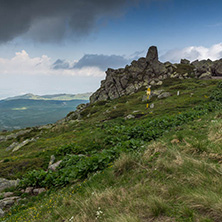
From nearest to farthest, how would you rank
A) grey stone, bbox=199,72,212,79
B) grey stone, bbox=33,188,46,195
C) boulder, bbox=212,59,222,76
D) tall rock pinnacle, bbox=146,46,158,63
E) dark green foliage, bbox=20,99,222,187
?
dark green foliage, bbox=20,99,222,187 → grey stone, bbox=33,188,46,195 → grey stone, bbox=199,72,212,79 → boulder, bbox=212,59,222,76 → tall rock pinnacle, bbox=146,46,158,63

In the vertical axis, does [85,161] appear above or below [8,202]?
above

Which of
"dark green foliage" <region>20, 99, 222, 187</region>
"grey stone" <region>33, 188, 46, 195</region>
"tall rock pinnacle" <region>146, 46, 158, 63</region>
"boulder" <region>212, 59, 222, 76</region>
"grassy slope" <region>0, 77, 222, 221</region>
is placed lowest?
"grey stone" <region>33, 188, 46, 195</region>

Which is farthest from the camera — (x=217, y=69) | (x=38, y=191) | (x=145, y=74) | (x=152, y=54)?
(x=152, y=54)

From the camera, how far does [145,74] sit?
9806 cm

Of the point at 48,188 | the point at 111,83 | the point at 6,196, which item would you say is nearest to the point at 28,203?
the point at 48,188

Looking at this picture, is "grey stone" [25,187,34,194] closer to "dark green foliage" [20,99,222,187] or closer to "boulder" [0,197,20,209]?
"dark green foliage" [20,99,222,187]

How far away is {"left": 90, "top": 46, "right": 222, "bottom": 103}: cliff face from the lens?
297 feet

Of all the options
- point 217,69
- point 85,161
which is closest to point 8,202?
point 85,161

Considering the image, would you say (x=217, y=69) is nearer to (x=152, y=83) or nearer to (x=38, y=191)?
(x=152, y=83)

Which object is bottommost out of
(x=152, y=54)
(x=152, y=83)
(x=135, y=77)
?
(x=152, y=83)

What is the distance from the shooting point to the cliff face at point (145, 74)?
90500 millimetres

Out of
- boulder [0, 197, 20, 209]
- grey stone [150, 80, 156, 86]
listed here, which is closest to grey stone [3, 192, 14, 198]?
boulder [0, 197, 20, 209]

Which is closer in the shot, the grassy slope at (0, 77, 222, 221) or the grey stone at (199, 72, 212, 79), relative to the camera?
the grassy slope at (0, 77, 222, 221)

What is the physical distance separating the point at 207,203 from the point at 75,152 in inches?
548
